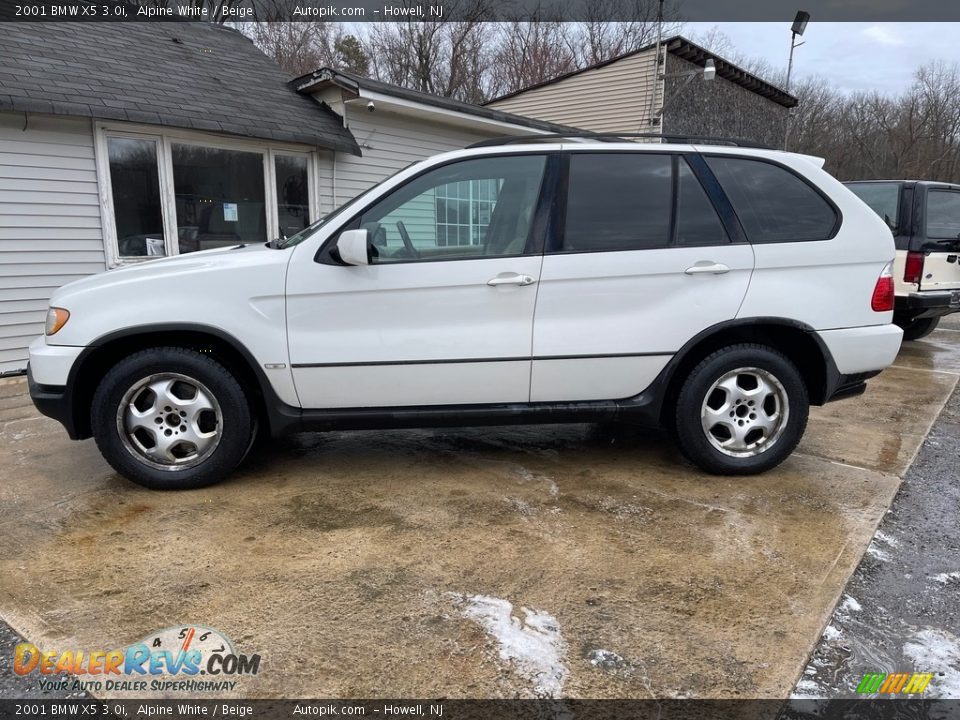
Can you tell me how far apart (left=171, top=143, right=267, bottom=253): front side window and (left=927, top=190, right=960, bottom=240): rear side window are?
7976 mm

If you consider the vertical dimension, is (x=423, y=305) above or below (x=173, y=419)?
above

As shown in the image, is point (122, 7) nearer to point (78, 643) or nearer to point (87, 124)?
point (87, 124)

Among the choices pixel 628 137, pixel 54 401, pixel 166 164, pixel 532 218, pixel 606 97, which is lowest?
pixel 54 401

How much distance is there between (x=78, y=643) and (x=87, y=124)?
630 centimetres

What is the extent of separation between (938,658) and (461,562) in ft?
5.87

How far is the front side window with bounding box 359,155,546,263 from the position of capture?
344cm

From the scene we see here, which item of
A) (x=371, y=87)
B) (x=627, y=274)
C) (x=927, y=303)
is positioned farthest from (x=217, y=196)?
(x=927, y=303)

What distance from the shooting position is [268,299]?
3.36 meters

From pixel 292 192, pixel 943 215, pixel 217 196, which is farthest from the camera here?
pixel 292 192

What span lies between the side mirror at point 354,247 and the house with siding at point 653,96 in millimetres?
13388

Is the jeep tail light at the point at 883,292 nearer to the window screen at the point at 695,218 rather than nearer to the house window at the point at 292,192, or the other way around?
the window screen at the point at 695,218

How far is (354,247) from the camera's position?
3.22m

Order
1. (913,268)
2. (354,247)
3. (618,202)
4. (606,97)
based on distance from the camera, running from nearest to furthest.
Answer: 1. (354,247)
2. (618,202)
3. (913,268)
4. (606,97)

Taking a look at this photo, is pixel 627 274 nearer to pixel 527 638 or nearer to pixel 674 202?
pixel 674 202
